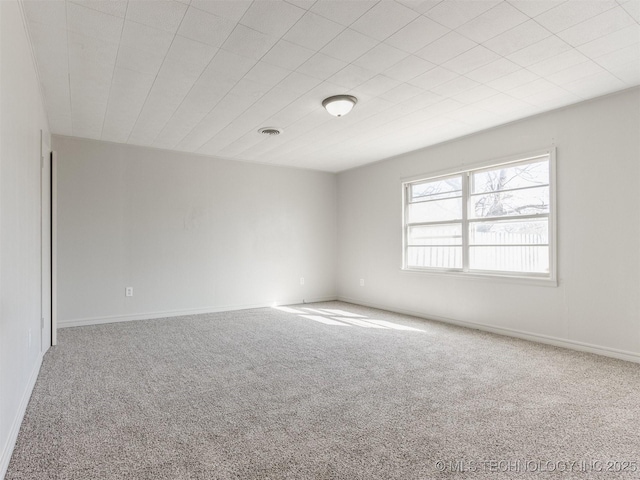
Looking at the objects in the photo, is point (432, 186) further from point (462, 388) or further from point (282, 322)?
point (462, 388)

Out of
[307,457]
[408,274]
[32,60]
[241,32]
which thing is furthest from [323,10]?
[408,274]

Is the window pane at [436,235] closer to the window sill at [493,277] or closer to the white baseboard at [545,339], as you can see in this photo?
the window sill at [493,277]

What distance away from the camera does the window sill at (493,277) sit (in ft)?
13.0

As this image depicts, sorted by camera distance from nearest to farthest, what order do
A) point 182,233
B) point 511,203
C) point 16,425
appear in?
1. point 16,425
2. point 511,203
3. point 182,233

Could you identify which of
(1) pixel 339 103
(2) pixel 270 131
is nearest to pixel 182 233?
(2) pixel 270 131

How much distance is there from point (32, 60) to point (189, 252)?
3283mm

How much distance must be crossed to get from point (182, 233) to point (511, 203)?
4533mm

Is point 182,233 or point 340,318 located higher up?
point 182,233

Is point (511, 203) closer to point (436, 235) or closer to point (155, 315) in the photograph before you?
point (436, 235)

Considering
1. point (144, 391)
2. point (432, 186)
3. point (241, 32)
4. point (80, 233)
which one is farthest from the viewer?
point (432, 186)

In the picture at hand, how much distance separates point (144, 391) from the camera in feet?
8.75

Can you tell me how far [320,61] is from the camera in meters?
2.85

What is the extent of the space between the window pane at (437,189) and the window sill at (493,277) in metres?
1.06

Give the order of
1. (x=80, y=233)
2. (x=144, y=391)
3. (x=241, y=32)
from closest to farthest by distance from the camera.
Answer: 1. (x=241, y=32)
2. (x=144, y=391)
3. (x=80, y=233)
